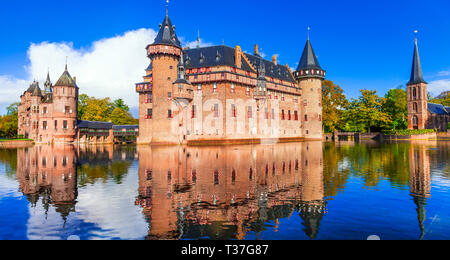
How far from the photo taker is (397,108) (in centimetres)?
8719

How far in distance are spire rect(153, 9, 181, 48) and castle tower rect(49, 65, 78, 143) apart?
2694 cm

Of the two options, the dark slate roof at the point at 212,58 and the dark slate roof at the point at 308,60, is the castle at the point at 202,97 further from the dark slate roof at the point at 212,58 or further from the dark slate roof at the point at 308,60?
the dark slate roof at the point at 308,60

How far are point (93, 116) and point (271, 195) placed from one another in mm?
81474

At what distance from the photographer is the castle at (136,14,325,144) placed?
162 ft

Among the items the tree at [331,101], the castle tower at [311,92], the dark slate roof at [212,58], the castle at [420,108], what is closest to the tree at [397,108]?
the castle at [420,108]

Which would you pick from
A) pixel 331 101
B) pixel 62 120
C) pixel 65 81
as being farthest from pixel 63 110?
pixel 331 101

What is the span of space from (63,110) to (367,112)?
72940 millimetres

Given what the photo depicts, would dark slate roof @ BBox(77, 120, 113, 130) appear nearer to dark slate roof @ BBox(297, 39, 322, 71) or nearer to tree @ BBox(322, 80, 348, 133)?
dark slate roof @ BBox(297, 39, 322, 71)

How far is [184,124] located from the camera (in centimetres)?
5050

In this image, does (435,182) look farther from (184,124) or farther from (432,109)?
(432,109)

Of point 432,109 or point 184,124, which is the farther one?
point 432,109

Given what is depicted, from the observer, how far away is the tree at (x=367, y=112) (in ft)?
253
